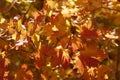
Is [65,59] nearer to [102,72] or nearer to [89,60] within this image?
[89,60]

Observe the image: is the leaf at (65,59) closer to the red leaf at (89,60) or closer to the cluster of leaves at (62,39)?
the cluster of leaves at (62,39)

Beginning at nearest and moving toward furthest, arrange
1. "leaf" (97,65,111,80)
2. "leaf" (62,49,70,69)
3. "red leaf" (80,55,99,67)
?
"red leaf" (80,55,99,67), "leaf" (62,49,70,69), "leaf" (97,65,111,80)

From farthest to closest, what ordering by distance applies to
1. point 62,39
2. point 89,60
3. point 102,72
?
1. point 102,72
2. point 62,39
3. point 89,60

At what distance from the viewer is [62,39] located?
4.42 ft

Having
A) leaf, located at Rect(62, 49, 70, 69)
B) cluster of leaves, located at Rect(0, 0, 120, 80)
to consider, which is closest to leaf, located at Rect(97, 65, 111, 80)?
cluster of leaves, located at Rect(0, 0, 120, 80)

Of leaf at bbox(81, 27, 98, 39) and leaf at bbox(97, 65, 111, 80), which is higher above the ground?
leaf at bbox(81, 27, 98, 39)

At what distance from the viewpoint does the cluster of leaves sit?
4.32 ft

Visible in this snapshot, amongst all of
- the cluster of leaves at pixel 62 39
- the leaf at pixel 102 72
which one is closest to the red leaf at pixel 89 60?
the cluster of leaves at pixel 62 39

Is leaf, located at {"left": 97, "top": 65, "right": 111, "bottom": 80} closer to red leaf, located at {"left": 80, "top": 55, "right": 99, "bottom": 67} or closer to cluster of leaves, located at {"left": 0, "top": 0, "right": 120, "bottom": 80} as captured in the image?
cluster of leaves, located at {"left": 0, "top": 0, "right": 120, "bottom": 80}

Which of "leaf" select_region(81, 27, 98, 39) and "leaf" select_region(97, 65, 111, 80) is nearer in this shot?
"leaf" select_region(81, 27, 98, 39)

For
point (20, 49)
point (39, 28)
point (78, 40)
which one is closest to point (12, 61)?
point (20, 49)

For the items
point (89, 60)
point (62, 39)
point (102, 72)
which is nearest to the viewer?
point (89, 60)

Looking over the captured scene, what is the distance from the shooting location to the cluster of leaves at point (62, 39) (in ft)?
4.32

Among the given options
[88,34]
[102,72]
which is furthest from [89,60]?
[102,72]
